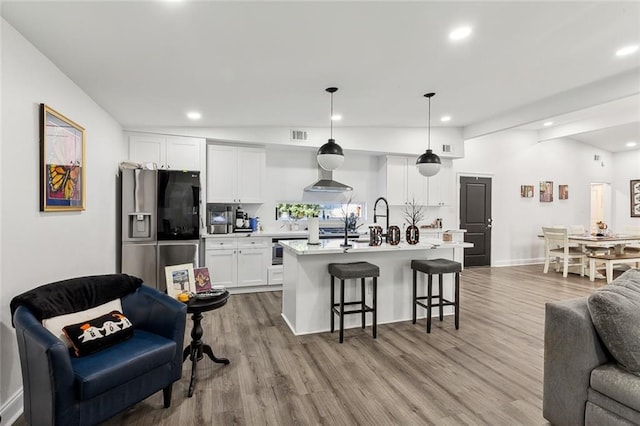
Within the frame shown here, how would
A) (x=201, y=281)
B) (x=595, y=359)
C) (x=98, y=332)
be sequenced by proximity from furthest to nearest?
(x=201, y=281), (x=98, y=332), (x=595, y=359)

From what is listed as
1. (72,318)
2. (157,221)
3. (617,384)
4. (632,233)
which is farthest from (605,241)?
(72,318)

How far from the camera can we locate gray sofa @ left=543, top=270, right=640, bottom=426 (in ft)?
5.68

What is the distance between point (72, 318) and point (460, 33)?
3.49 m

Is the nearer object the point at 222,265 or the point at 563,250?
the point at 222,265

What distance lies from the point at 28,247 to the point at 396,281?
348cm

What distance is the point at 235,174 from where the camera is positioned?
17.6 feet

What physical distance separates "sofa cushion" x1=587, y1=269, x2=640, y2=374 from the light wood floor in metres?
0.71

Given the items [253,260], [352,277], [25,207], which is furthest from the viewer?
[253,260]

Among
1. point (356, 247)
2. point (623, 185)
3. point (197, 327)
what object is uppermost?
point (623, 185)

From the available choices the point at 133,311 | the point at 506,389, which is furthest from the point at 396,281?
the point at 133,311

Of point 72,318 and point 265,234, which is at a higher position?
point 265,234

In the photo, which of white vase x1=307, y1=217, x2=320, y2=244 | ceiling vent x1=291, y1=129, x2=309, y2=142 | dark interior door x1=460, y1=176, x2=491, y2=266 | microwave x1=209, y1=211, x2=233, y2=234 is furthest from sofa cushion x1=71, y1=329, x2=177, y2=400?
dark interior door x1=460, y1=176, x2=491, y2=266

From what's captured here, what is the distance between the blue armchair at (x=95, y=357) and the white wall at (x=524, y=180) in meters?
6.91

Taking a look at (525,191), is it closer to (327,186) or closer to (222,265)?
(327,186)
